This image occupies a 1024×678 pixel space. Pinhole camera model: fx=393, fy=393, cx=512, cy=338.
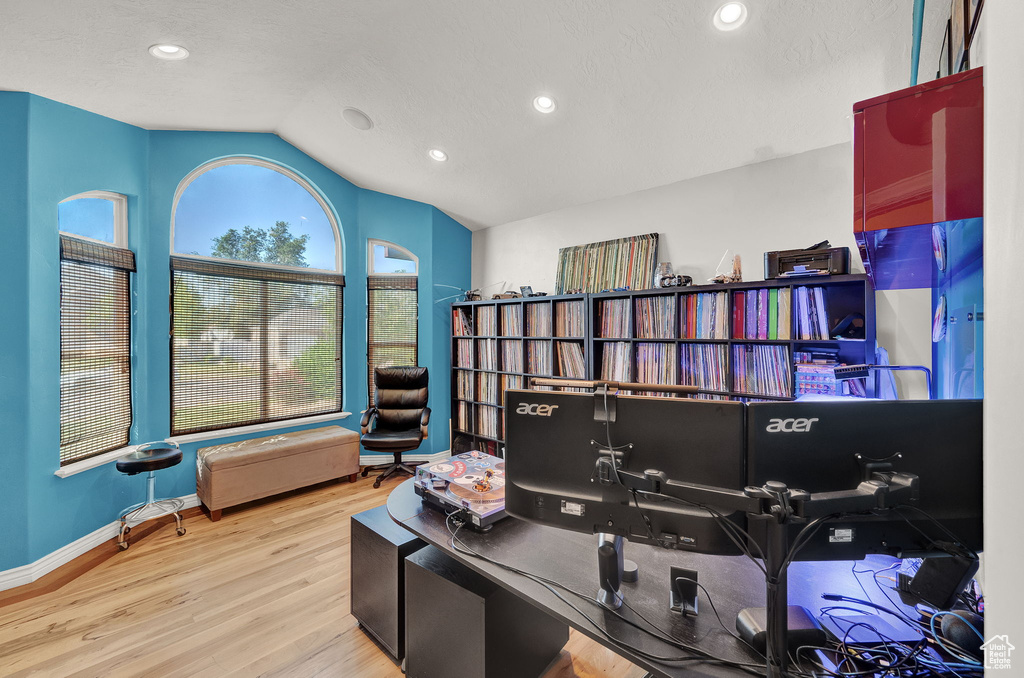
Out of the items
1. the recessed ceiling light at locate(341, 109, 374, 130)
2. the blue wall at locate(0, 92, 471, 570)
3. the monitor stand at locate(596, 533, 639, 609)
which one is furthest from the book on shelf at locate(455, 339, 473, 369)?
the monitor stand at locate(596, 533, 639, 609)

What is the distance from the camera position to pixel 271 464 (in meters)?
3.25

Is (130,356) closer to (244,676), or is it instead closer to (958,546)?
(244,676)

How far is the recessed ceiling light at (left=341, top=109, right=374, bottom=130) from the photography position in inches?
118

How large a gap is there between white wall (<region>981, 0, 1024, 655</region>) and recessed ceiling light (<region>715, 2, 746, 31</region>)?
5.04 feet

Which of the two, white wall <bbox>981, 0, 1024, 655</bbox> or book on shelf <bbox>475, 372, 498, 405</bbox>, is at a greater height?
white wall <bbox>981, 0, 1024, 655</bbox>

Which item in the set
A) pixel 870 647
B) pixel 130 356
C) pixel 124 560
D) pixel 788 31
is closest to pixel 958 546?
pixel 870 647

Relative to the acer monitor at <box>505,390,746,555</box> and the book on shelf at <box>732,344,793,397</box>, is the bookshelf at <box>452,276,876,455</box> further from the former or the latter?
the acer monitor at <box>505,390,746,555</box>

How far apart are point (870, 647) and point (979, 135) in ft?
3.40

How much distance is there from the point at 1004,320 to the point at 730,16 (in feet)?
6.41

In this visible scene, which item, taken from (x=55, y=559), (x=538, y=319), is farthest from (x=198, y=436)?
(x=538, y=319)

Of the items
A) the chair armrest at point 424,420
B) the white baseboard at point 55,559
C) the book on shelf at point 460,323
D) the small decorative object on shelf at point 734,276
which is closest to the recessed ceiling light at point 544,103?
the small decorative object on shelf at point 734,276

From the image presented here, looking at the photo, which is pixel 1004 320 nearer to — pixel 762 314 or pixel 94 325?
pixel 762 314

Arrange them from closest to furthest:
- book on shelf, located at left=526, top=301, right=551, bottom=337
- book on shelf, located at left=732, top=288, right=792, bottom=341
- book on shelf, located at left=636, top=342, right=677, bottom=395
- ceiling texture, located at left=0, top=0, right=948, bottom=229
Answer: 1. ceiling texture, located at left=0, top=0, right=948, bottom=229
2. book on shelf, located at left=732, top=288, right=792, bottom=341
3. book on shelf, located at left=636, top=342, right=677, bottom=395
4. book on shelf, located at left=526, top=301, right=551, bottom=337

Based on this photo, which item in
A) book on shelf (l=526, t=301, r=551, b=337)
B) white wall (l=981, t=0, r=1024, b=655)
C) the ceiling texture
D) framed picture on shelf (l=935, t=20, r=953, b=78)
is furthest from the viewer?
book on shelf (l=526, t=301, r=551, b=337)
